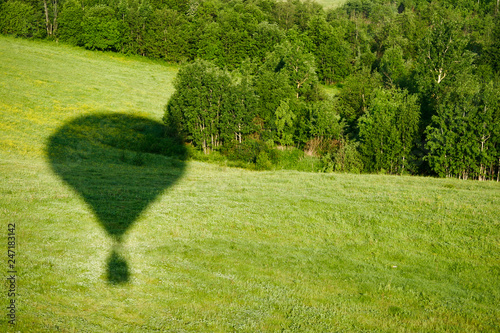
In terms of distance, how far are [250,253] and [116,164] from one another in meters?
21.7

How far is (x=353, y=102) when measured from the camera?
53.9 metres

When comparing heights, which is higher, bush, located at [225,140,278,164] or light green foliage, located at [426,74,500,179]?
light green foliage, located at [426,74,500,179]

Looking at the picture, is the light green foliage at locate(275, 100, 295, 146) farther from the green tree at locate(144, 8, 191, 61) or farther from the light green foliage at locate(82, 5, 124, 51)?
the light green foliage at locate(82, 5, 124, 51)

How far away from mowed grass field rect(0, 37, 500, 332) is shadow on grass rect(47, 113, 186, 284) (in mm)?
226

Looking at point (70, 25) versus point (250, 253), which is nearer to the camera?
point (250, 253)

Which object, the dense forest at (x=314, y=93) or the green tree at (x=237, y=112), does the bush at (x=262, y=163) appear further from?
the green tree at (x=237, y=112)

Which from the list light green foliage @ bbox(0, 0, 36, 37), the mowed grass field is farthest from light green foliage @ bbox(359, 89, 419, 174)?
light green foliage @ bbox(0, 0, 36, 37)

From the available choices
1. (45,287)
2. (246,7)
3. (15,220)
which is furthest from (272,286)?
(246,7)

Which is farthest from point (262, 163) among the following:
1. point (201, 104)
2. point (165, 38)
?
point (165, 38)

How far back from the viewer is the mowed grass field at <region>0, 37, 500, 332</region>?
9023mm

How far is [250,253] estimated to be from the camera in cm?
1386

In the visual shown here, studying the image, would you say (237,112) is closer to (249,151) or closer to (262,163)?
(249,151)

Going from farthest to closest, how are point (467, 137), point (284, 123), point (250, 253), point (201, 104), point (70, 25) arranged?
point (70, 25) → point (284, 123) → point (201, 104) → point (467, 137) → point (250, 253)

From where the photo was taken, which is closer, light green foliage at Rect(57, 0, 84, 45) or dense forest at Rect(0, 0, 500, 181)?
dense forest at Rect(0, 0, 500, 181)
